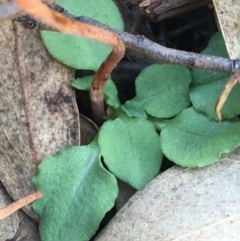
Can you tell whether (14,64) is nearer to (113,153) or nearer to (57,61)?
(57,61)

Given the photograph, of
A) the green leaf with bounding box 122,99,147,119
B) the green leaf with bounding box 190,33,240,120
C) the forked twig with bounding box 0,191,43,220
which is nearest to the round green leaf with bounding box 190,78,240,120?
the green leaf with bounding box 190,33,240,120

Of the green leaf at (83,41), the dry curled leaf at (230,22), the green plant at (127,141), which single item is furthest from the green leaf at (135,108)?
the dry curled leaf at (230,22)

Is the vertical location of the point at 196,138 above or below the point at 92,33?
below

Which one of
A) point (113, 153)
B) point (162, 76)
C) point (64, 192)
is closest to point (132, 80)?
point (162, 76)

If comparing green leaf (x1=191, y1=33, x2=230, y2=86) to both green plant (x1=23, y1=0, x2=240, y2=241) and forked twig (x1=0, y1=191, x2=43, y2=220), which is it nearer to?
green plant (x1=23, y1=0, x2=240, y2=241)

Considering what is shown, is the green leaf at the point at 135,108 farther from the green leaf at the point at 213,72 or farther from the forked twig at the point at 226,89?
the forked twig at the point at 226,89

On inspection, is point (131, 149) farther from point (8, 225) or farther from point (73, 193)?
point (8, 225)

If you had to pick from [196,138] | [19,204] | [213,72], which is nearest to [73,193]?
[19,204]
